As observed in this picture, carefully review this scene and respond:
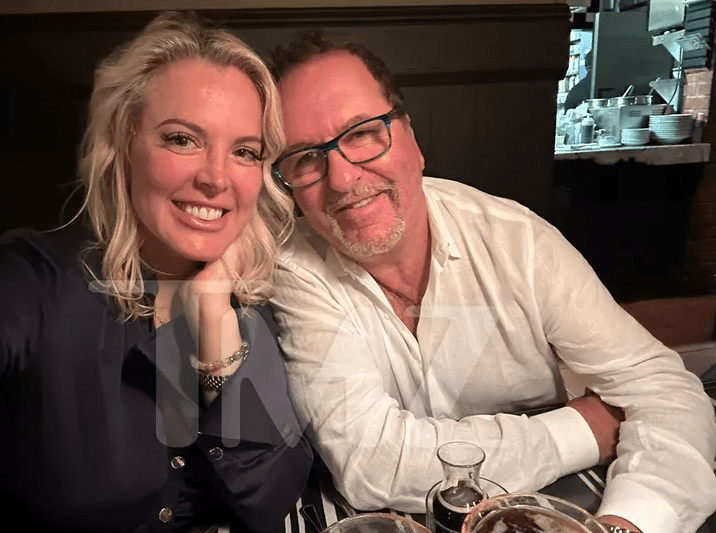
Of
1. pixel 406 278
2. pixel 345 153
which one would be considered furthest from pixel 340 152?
pixel 406 278

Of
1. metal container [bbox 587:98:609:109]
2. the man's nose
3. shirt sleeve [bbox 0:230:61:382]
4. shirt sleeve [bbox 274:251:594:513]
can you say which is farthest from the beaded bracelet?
metal container [bbox 587:98:609:109]

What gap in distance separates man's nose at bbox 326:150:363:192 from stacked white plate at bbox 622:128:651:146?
0.47 m

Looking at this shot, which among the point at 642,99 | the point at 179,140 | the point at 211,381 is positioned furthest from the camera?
the point at 642,99

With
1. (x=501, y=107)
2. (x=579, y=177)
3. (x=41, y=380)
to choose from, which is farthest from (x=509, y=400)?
(x=41, y=380)

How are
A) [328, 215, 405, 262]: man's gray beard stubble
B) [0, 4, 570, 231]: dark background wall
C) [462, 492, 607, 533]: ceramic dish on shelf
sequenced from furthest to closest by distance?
1. [328, 215, 405, 262]: man's gray beard stubble
2. [0, 4, 570, 231]: dark background wall
3. [462, 492, 607, 533]: ceramic dish on shelf

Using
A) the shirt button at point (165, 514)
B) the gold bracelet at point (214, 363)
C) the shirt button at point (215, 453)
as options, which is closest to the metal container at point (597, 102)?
the gold bracelet at point (214, 363)

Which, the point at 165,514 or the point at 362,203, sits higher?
the point at 362,203

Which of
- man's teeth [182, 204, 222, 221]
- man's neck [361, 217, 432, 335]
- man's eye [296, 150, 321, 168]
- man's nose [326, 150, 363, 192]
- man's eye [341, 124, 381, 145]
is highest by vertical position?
man's eye [341, 124, 381, 145]

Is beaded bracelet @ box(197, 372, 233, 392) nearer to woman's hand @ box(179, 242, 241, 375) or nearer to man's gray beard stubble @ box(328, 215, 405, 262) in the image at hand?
woman's hand @ box(179, 242, 241, 375)

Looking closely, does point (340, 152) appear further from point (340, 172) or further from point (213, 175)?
point (213, 175)

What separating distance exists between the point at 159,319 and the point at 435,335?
0.48 metres

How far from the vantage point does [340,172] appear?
0.93 metres

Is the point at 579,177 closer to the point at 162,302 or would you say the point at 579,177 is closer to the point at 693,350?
the point at 693,350

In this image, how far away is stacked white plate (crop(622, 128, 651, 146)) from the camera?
3.30 ft
